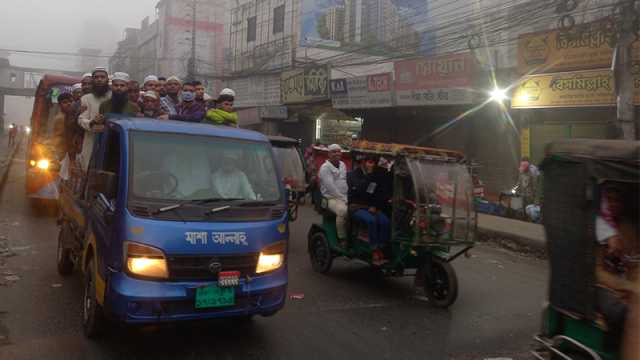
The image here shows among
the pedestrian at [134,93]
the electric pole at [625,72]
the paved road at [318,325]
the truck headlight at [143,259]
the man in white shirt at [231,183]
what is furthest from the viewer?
the electric pole at [625,72]

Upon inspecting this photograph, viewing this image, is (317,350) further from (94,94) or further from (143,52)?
(143,52)

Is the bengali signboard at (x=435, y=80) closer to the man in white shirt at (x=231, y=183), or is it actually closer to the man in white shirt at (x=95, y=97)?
the man in white shirt at (x=95, y=97)

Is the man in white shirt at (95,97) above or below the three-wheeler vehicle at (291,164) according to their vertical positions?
above

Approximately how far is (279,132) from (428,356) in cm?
2377

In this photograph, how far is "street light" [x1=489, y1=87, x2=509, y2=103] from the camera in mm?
14775

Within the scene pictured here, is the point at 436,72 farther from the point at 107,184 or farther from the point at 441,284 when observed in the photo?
the point at 107,184

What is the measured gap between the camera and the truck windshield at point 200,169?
4.34 m

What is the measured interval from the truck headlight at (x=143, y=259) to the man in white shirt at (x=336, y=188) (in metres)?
3.65

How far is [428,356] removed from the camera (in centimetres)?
458

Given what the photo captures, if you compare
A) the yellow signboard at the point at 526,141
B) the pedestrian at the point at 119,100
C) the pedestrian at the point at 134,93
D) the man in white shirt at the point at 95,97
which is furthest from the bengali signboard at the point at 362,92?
the pedestrian at the point at 119,100

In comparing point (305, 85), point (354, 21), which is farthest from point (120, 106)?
point (354, 21)

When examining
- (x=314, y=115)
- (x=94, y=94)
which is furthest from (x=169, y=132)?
(x=314, y=115)

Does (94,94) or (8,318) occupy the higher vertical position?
(94,94)

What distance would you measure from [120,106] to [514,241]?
828cm
